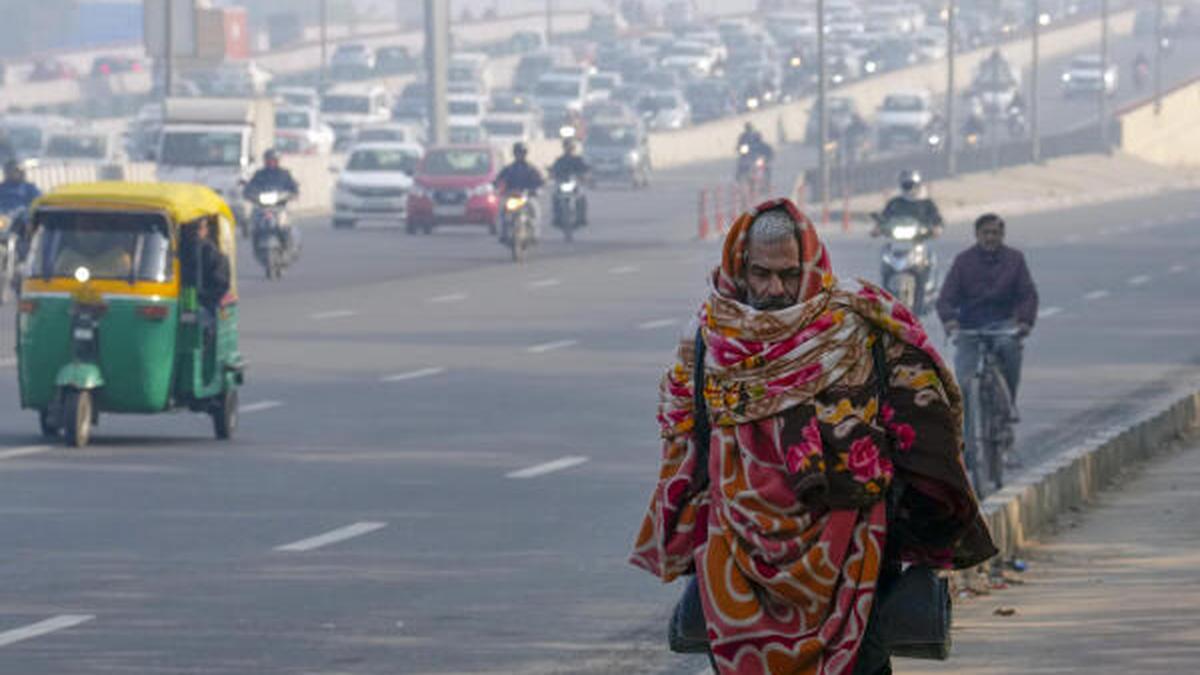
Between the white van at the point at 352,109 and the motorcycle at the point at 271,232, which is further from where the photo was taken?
the white van at the point at 352,109

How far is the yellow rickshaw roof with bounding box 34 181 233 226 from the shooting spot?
20562mm

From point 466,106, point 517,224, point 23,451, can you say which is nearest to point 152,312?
point 23,451

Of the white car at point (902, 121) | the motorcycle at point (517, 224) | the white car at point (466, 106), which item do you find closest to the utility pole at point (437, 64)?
the white car at point (466, 106)

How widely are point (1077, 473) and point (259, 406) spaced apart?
8.03 meters

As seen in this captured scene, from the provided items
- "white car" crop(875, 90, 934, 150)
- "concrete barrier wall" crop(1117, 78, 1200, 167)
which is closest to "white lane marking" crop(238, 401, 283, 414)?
"concrete barrier wall" crop(1117, 78, 1200, 167)

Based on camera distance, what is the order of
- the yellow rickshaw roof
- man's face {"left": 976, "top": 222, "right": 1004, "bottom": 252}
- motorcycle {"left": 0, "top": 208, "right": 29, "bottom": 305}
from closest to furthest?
1. man's face {"left": 976, "top": 222, "right": 1004, "bottom": 252}
2. the yellow rickshaw roof
3. motorcycle {"left": 0, "top": 208, "right": 29, "bottom": 305}

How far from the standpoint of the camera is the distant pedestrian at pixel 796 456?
7.16 meters

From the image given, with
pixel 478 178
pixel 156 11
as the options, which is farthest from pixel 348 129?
pixel 478 178

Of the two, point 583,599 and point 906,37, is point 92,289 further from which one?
point 906,37

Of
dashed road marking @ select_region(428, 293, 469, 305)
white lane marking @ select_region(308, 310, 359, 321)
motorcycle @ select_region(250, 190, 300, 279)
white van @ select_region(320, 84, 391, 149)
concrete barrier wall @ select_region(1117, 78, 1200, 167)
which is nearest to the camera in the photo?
white lane marking @ select_region(308, 310, 359, 321)

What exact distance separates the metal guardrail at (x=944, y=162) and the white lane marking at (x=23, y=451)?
42.1 metres

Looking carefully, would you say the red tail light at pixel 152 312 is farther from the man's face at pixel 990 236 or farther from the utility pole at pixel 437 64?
the utility pole at pixel 437 64

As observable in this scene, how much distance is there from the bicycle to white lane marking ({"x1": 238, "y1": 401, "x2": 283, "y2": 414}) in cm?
634

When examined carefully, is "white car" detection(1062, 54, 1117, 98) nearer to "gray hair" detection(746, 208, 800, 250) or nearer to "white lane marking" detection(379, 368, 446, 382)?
"white lane marking" detection(379, 368, 446, 382)
